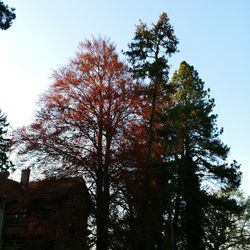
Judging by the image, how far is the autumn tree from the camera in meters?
22.8

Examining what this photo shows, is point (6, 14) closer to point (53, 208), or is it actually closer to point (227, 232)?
point (53, 208)

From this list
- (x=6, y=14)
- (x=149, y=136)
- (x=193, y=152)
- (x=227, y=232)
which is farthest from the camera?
(x=227, y=232)

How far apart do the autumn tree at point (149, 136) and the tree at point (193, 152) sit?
330 cm

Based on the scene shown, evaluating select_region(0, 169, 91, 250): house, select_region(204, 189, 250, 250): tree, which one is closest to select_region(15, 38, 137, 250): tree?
select_region(0, 169, 91, 250): house

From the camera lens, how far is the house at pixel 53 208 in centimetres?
2138

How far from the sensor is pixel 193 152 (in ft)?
111

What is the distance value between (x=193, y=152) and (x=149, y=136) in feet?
32.1

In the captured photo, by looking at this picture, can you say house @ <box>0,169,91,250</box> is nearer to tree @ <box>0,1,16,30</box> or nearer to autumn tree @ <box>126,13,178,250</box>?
autumn tree @ <box>126,13,178,250</box>

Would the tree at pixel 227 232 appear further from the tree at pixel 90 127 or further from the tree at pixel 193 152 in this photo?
the tree at pixel 90 127

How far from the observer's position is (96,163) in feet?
74.7

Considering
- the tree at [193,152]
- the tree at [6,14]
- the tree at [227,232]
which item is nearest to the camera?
the tree at [6,14]

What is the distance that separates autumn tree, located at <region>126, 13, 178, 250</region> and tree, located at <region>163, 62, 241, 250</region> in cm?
330

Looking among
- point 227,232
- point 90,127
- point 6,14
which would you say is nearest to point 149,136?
point 90,127

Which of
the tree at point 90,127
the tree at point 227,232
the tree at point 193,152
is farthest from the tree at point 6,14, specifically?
the tree at point 227,232
